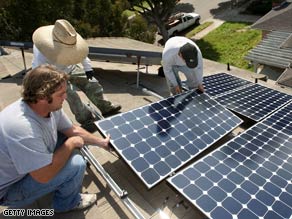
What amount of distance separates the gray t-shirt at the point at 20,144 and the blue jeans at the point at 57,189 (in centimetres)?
14

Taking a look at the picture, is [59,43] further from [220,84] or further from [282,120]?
[220,84]

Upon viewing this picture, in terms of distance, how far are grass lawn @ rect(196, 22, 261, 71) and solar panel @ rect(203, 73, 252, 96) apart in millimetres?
13513

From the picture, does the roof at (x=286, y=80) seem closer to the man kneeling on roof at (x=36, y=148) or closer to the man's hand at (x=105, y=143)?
the man's hand at (x=105, y=143)

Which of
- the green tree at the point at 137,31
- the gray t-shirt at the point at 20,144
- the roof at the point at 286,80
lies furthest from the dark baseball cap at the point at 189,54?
the green tree at the point at 137,31

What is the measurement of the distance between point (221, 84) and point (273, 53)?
40.2ft

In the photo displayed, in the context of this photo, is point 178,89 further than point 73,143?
Yes

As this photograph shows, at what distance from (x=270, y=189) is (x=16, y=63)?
11492 mm

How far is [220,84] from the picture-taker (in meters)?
9.39

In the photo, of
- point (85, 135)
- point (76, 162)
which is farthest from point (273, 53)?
point (76, 162)

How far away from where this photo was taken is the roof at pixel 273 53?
60.6 feet

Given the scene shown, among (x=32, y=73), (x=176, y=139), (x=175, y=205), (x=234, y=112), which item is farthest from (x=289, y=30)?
(x=32, y=73)

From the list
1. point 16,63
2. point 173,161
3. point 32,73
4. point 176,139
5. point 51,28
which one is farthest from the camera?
point 16,63

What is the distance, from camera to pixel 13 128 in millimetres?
3334

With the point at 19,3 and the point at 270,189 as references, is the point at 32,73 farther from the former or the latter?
the point at 19,3
